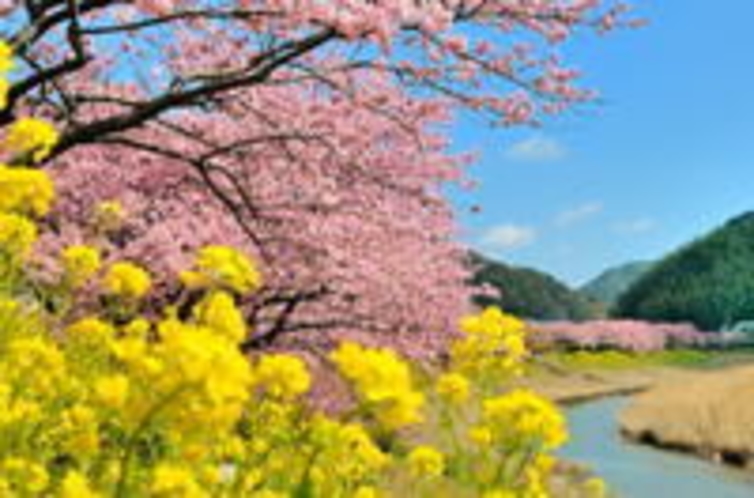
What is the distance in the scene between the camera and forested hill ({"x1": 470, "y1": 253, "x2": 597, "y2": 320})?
136375mm

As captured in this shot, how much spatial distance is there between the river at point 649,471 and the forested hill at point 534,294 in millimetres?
99414

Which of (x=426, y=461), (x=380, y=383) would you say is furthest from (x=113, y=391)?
(x=426, y=461)

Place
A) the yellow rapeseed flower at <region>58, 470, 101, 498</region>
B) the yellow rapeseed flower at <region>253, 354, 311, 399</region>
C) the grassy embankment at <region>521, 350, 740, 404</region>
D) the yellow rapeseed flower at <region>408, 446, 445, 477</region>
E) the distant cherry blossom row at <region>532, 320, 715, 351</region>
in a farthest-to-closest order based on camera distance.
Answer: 1. the distant cherry blossom row at <region>532, 320, 715, 351</region>
2. the grassy embankment at <region>521, 350, 740, 404</region>
3. the yellow rapeseed flower at <region>408, 446, 445, 477</region>
4. the yellow rapeseed flower at <region>253, 354, 311, 399</region>
5. the yellow rapeseed flower at <region>58, 470, 101, 498</region>

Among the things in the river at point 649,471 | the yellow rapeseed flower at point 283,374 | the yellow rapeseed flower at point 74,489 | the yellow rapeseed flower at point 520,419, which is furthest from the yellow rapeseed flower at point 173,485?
the river at point 649,471

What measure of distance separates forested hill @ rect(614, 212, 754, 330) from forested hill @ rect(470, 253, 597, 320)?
8851 millimetres

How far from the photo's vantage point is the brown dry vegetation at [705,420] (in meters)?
26.6

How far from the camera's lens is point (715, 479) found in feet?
75.2

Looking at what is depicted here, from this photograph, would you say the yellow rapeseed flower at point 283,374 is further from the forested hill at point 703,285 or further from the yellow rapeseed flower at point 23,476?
the forested hill at point 703,285

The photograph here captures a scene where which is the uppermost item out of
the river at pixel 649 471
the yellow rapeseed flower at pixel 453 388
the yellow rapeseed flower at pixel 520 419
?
the yellow rapeseed flower at pixel 453 388

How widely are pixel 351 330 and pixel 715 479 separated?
11174 millimetres

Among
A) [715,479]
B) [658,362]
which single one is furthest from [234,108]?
[658,362]

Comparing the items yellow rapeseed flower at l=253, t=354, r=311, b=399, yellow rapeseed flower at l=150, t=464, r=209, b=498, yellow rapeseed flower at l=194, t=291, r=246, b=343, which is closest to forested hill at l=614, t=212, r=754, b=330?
yellow rapeseed flower at l=194, t=291, r=246, b=343

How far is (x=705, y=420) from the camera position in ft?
98.0

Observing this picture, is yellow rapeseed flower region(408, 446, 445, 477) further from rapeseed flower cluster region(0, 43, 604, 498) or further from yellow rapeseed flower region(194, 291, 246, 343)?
yellow rapeseed flower region(194, 291, 246, 343)
